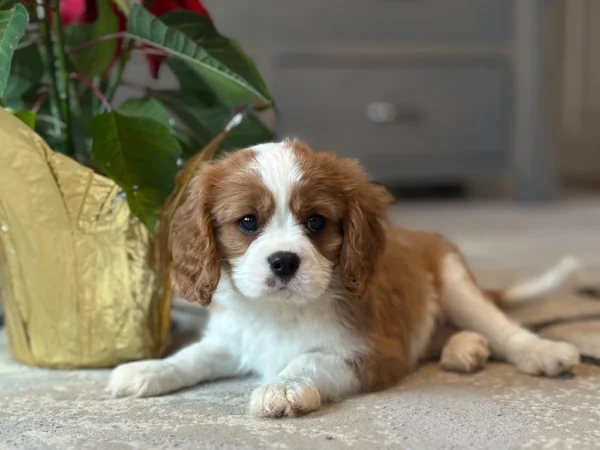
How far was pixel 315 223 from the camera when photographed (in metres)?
1.31

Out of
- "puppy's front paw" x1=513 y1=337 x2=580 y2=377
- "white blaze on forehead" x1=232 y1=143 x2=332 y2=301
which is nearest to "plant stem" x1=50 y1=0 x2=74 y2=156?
"white blaze on forehead" x1=232 y1=143 x2=332 y2=301

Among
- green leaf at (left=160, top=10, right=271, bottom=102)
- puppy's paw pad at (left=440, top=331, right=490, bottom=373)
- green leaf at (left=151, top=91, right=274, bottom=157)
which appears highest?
green leaf at (left=160, top=10, right=271, bottom=102)

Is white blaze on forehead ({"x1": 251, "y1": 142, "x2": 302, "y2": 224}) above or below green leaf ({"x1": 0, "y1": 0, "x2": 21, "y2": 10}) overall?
below

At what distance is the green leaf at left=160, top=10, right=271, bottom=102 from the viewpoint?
4.68 ft

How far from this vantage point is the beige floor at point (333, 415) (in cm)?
112

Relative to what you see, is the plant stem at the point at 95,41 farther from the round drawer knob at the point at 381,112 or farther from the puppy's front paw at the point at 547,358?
the round drawer knob at the point at 381,112

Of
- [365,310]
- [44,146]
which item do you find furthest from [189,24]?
[365,310]

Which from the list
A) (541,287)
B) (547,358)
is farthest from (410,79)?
(547,358)

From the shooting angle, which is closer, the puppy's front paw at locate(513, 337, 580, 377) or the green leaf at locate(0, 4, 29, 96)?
the green leaf at locate(0, 4, 29, 96)

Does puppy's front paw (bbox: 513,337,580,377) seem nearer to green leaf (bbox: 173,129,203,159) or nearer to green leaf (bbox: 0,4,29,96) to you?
green leaf (bbox: 173,129,203,159)

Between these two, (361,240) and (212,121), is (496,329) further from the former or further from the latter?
(212,121)

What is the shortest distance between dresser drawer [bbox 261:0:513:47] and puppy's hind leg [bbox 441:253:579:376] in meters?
2.05

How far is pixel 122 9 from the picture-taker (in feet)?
4.88

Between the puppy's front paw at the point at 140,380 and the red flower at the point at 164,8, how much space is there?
577 millimetres
